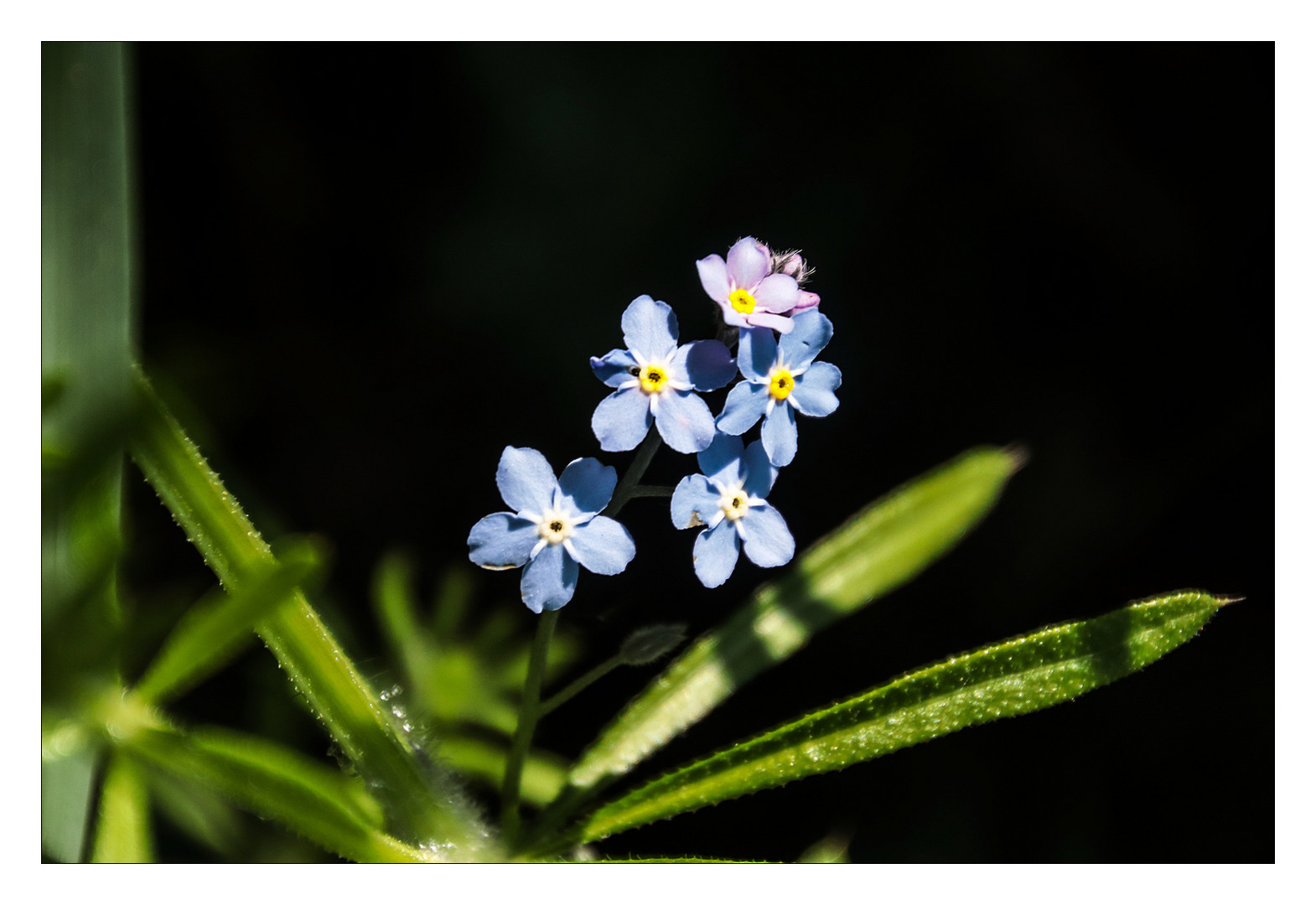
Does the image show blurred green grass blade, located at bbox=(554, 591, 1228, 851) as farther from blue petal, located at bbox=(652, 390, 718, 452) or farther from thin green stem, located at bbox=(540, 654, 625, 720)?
blue petal, located at bbox=(652, 390, 718, 452)

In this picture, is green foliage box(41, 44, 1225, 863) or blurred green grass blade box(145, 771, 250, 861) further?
blurred green grass blade box(145, 771, 250, 861)

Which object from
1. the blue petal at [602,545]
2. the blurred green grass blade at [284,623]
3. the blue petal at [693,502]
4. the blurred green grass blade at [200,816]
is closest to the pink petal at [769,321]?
the blue petal at [693,502]

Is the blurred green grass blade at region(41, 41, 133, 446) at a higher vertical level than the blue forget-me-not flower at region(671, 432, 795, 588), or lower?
higher

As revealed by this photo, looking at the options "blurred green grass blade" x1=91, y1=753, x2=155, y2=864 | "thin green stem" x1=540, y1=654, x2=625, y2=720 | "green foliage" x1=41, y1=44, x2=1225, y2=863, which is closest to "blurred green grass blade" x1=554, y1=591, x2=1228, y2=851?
"green foliage" x1=41, y1=44, x2=1225, y2=863

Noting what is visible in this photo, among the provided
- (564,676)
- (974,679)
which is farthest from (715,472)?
(564,676)

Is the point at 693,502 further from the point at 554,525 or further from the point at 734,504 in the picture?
the point at 554,525

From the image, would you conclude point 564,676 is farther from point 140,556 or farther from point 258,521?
point 140,556
